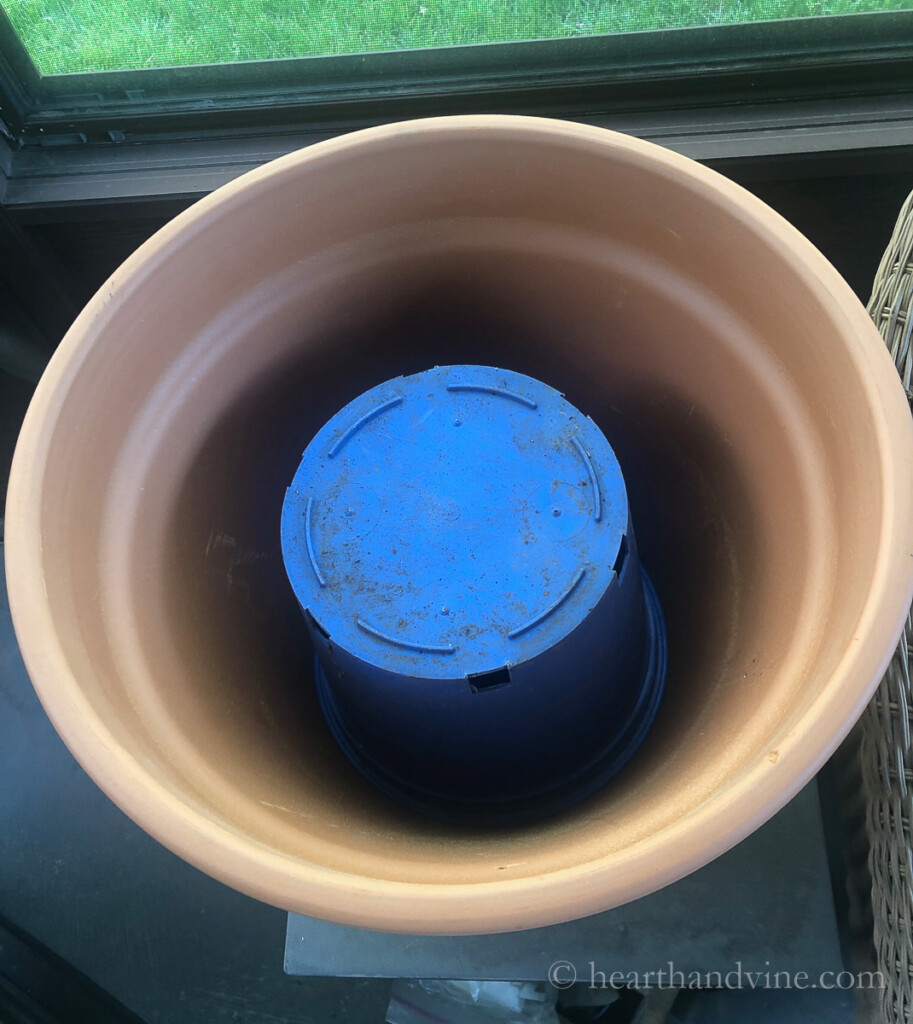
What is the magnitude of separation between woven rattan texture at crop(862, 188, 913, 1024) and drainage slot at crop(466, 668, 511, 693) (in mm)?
314

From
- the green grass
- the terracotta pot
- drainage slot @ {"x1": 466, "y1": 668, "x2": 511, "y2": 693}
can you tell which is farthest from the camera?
the green grass

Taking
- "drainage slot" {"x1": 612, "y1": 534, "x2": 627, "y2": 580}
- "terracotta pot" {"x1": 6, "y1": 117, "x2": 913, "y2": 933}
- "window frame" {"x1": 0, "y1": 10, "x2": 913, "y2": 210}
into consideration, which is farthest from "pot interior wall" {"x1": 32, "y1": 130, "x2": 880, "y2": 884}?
"window frame" {"x1": 0, "y1": 10, "x2": 913, "y2": 210}

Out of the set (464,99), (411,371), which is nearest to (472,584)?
(411,371)

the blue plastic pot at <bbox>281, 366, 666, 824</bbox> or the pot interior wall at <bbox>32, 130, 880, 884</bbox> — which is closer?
the pot interior wall at <bbox>32, 130, 880, 884</bbox>

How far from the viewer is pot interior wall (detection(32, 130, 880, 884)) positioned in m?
0.55

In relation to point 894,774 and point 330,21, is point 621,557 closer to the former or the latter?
point 894,774

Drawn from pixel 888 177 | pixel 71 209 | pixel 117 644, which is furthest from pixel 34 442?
pixel 888 177

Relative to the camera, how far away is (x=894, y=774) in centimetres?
69

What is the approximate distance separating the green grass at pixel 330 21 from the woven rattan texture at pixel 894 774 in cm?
38

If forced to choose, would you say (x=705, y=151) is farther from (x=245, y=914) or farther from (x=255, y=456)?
(x=245, y=914)

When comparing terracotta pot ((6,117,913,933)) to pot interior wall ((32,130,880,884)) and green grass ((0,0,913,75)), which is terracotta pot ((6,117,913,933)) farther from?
green grass ((0,0,913,75))

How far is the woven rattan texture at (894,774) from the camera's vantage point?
2.19ft

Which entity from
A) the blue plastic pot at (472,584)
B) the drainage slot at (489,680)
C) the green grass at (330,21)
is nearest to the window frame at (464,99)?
the green grass at (330,21)

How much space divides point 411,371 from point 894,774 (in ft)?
1.95
